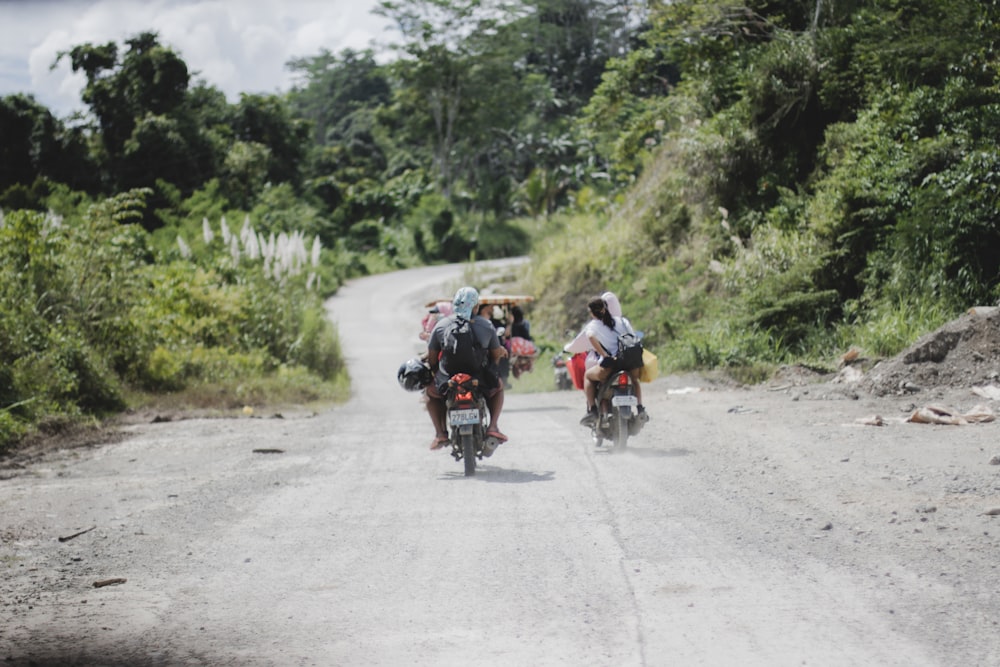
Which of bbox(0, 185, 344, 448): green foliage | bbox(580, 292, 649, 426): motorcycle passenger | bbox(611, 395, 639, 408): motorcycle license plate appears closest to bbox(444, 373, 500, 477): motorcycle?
bbox(611, 395, 639, 408): motorcycle license plate

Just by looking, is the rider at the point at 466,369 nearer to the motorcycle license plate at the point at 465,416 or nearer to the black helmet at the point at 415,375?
the black helmet at the point at 415,375

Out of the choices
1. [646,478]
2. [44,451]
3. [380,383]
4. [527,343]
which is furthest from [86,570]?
[380,383]

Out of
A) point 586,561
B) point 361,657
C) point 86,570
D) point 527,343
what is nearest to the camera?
point 361,657

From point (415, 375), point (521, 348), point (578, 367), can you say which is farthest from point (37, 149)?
point (415, 375)

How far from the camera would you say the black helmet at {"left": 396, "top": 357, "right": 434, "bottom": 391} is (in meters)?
11.0

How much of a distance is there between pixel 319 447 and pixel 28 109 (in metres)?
38.2

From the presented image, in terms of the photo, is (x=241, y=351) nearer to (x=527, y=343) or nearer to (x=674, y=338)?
(x=527, y=343)

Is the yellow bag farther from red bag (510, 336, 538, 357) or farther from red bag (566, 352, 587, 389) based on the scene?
red bag (510, 336, 538, 357)

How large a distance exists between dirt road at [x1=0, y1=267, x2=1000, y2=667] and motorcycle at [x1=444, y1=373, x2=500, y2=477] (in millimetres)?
393

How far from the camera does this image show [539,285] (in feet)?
113

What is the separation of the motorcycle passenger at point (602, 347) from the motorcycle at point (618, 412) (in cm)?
9

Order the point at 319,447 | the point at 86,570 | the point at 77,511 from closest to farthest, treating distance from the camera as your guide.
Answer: the point at 86,570
the point at 77,511
the point at 319,447

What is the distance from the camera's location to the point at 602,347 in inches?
474

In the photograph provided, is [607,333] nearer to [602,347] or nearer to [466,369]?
[602,347]
